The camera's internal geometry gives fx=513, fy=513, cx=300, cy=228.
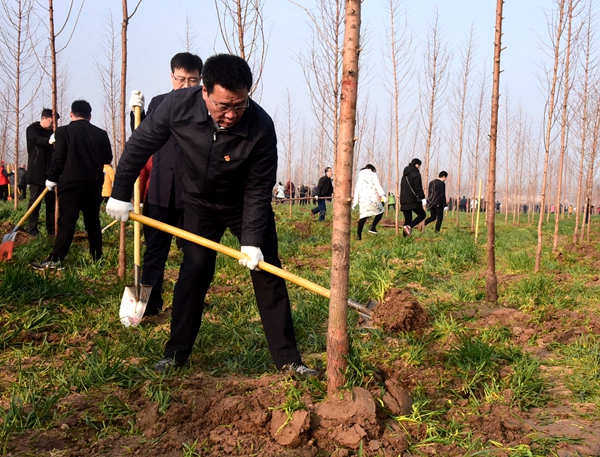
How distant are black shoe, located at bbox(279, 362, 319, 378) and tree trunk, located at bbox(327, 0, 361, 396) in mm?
257

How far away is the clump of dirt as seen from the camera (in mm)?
3936

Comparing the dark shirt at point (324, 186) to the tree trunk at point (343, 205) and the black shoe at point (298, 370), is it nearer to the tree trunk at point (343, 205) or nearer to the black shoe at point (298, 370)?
the black shoe at point (298, 370)

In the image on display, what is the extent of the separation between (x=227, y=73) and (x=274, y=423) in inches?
68.0

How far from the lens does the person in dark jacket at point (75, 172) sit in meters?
5.30

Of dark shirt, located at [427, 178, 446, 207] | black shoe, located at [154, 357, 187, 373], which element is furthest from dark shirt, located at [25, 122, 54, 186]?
dark shirt, located at [427, 178, 446, 207]

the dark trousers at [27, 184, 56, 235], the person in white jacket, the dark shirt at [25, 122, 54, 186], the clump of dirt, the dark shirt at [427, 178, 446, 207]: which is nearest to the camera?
the clump of dirt

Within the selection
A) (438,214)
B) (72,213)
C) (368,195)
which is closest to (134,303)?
(72,213)

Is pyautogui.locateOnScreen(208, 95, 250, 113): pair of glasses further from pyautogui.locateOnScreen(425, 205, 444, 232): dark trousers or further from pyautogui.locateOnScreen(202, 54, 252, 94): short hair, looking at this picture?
pyautogui.locateOnScreen(425, 205, 444, 232): dark trousers

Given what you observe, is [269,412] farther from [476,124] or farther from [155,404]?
[476,124]

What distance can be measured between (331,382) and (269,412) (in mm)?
340

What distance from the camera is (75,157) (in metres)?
5.34

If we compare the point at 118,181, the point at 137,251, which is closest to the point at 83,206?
the point at 137,251

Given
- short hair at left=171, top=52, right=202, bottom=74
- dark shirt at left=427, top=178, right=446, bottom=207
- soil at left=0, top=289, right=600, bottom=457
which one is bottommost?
soil at left=0, top=289, right=600, bottom=457

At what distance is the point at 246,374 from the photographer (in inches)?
126
